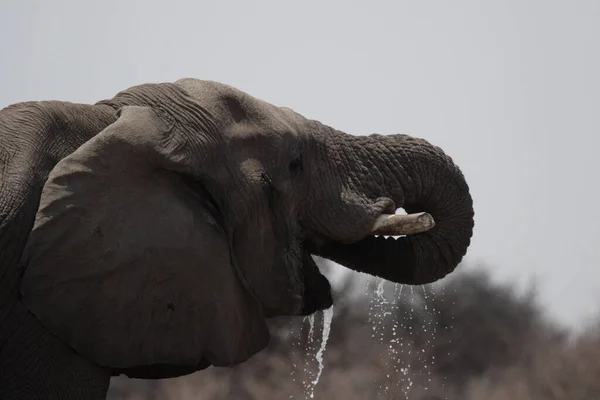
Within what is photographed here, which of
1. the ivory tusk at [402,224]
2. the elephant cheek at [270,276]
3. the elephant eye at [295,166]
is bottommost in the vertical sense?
the elephant cheek at [270,276]

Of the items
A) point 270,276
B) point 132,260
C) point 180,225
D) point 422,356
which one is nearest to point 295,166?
point 270,276

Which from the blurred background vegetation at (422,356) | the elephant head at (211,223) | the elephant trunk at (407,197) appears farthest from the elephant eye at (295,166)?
the blurred background vegetation at (422,356)

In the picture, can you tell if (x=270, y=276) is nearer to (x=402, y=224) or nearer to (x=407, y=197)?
(x=402, y=224)

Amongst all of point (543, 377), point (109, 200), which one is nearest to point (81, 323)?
point (109, 200)

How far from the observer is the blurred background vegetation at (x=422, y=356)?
10055 mm

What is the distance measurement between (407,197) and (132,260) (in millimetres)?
941

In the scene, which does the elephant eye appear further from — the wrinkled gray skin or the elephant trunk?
the elephant trunk

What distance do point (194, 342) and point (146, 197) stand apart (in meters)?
0.41

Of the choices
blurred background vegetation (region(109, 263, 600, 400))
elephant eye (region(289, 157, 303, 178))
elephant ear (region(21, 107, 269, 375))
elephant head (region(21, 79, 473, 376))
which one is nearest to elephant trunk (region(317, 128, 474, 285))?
elephant head (region(21, 79, 473, 376))

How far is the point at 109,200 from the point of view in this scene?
373 centimetres

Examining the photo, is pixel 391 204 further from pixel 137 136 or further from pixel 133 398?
pixel 133 398

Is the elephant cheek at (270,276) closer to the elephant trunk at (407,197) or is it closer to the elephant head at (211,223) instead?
the elephant head at (211,223)

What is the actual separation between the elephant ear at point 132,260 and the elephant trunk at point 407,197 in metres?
0.50

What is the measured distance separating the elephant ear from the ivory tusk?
0.46 m
